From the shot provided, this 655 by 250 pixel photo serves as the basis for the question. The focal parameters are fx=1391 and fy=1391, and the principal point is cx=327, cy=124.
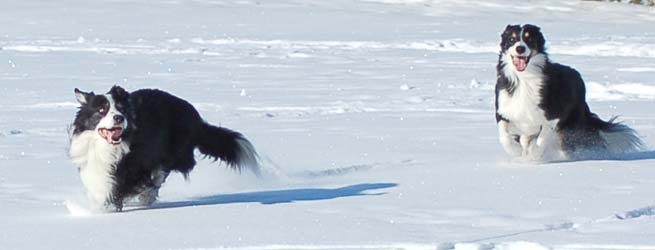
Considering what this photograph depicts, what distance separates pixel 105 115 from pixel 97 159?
0.28 meters

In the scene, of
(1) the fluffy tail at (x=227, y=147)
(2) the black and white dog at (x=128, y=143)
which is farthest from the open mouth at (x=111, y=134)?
(1) the fluffy tail at (x=227, y=147)

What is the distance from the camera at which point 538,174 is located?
902cm

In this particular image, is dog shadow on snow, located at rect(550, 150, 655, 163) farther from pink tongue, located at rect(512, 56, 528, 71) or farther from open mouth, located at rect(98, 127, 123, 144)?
open mouth, located at rect(98, 127, 123, 144)

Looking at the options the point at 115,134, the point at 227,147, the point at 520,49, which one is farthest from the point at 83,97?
the point at 520,49

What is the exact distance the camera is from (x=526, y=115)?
31.4 ft

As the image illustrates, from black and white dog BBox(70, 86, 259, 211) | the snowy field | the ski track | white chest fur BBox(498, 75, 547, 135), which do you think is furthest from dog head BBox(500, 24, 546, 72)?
the ski track

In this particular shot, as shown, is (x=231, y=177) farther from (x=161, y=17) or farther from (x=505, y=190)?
(x=161, y=17)

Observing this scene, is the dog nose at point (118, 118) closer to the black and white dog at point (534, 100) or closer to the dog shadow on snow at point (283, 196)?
the dog shadow on snow at point (283, 196)

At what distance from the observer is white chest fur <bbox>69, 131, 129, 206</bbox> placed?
7891 millimetres

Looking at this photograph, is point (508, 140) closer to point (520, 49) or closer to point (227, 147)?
point (520, 49)

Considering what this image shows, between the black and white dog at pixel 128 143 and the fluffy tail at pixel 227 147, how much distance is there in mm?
332

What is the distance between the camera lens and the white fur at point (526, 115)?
9.55 metres

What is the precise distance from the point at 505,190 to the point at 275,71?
10451 mm

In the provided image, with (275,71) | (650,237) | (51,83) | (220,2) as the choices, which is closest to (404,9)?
(220,2)
